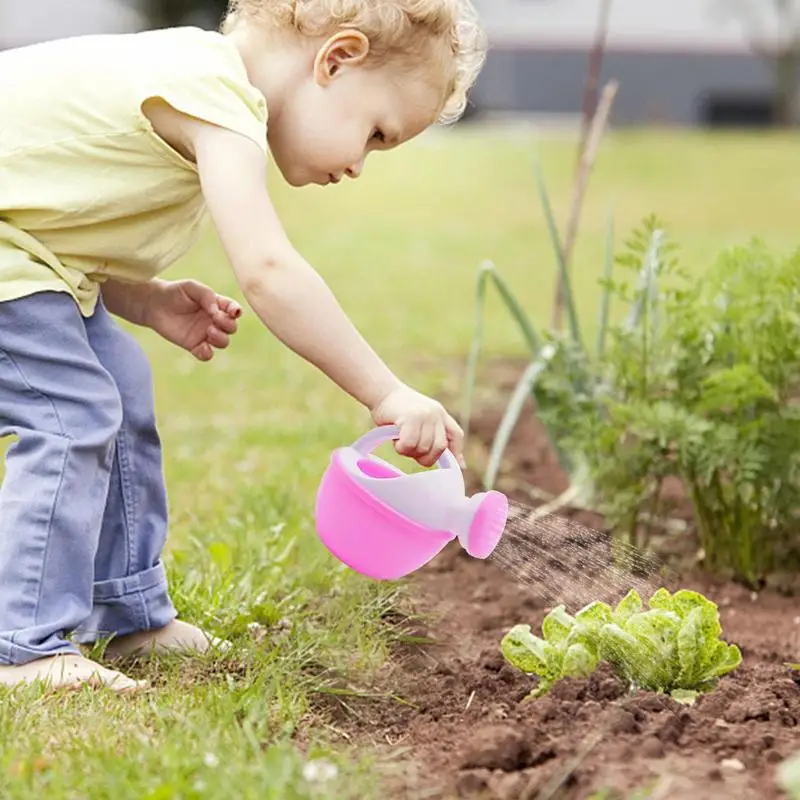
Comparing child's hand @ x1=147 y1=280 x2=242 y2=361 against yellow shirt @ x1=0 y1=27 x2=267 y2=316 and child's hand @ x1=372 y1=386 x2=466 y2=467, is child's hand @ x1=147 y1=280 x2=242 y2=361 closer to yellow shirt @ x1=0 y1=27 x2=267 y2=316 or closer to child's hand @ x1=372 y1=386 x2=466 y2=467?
yellow shirt @ x1=0 y1=27 x2=267 y2=316

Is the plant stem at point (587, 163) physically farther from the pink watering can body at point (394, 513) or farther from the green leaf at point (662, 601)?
the pink watering can body at point (394, 513)

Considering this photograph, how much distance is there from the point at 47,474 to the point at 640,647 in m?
0.98

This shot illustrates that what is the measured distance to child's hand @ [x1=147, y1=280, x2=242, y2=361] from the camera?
2.66 metres

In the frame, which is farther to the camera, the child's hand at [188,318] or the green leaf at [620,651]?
the child's hand at [188,318]

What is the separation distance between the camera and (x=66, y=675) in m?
2.23

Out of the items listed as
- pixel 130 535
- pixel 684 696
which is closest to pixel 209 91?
pixel 130 535

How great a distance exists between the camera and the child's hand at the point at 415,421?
6.79ft

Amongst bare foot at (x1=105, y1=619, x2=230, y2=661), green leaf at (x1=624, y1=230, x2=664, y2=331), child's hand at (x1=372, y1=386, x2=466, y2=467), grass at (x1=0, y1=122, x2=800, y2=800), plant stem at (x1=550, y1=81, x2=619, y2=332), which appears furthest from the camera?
plant stem at (x1=550, y1=81, x2=619, y2=332)

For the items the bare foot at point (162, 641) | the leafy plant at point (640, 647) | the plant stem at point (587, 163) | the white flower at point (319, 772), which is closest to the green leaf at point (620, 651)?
the leafy plant at point (640, 647)

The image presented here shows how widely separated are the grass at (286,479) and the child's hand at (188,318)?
0.46 m

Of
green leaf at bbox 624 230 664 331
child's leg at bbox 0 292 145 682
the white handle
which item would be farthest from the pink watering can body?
green leaf at bbox 624 230 664 331

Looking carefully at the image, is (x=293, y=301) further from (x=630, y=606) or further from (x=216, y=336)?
(x=630, y=606)

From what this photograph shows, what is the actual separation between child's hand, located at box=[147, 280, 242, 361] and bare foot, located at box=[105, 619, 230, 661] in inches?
20.0

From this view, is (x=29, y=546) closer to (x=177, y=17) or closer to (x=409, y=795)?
(x=409, y=795)
